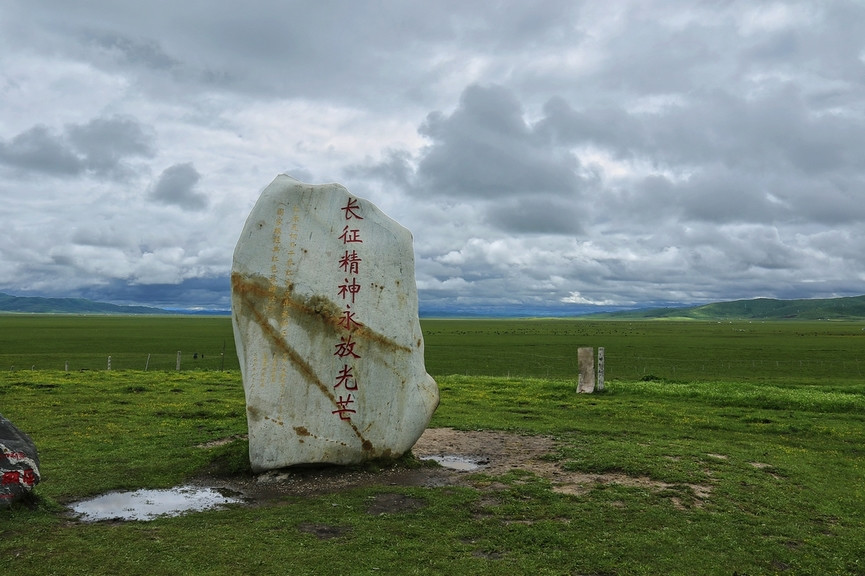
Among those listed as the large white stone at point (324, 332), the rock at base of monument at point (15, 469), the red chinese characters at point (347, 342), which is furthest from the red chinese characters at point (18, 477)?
the red chinese characters at point (347, 342)

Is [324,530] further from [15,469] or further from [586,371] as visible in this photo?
[586,371]

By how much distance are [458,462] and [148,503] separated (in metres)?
7.15

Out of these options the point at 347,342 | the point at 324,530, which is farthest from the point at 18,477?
the point at 347,342

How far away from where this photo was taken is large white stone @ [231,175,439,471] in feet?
43.4

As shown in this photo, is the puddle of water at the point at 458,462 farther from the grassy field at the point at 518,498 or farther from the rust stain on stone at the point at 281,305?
the rust stain on stone at the point at 281,305

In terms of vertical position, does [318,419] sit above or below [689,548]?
above

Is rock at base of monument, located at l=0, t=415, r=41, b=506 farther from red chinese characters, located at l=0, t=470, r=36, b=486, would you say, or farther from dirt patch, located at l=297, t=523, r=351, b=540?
dirt patch, located at l=297, t=523, r=351, b=540

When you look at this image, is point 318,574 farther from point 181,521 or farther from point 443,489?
point 443,489

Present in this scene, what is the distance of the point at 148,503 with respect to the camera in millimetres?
11586

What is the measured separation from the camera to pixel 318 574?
8.11 meters

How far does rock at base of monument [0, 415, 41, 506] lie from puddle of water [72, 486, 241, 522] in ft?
3.38

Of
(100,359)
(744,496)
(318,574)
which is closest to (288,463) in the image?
(318,574)

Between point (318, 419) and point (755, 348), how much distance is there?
7963 cm

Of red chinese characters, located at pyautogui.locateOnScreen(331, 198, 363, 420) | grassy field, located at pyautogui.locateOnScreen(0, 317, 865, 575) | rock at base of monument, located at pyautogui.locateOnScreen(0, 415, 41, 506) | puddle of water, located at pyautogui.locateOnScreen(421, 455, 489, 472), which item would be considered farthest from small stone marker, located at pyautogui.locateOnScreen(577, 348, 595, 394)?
rock at base of monument, located at pyautogui.locateOnScreen(0, 415, 41, 506)
